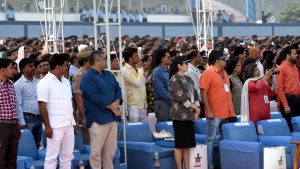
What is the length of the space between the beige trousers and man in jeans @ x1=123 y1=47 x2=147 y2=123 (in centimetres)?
195

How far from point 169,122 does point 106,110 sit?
7.20ft

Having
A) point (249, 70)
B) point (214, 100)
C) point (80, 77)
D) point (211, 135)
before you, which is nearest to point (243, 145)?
point (211, 135)

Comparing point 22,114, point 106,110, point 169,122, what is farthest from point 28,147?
point 169,122

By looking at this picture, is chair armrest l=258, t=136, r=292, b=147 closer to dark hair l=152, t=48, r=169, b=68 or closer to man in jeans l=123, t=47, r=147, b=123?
man in jeans l=123, t=47, r=147, b=123

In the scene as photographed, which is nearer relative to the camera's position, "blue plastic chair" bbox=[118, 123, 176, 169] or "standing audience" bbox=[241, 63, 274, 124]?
"blue plastic chair" bbox=[118, 123, 176, 169]

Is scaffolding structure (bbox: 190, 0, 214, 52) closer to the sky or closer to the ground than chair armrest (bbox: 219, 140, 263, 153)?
closer to the sky

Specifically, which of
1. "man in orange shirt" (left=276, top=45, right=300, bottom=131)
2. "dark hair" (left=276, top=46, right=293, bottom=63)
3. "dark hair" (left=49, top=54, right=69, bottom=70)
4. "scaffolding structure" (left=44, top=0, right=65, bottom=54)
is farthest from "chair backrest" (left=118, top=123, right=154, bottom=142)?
"scaffolding structure" (left=44, top=0, right=65, bottom=54)

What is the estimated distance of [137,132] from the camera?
12203 millimetres

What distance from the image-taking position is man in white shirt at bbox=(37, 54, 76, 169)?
10.1 meters

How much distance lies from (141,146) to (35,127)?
157cm

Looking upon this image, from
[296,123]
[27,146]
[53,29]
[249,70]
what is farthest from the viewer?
[53,29]

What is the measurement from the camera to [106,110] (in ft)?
35.4

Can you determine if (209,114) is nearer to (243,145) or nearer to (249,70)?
(243,145)

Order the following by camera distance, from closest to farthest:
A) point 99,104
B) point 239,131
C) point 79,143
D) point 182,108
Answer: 1. point 99,104
2. point 182,108
3. point 79,143
4. point 239,131
